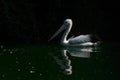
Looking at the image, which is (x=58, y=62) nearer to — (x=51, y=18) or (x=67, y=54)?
(x=67, y=54)

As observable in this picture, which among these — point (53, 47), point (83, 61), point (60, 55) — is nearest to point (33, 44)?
point (53, 47)

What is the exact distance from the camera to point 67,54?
47.5 feet

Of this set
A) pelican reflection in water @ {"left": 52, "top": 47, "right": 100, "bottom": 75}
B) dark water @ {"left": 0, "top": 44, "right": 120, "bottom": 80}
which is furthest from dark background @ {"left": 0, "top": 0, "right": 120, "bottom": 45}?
pelican reflection in water @ {"left": 52, "top": 47, "right": 100, "bottom": 75}

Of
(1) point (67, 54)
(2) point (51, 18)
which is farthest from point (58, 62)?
(2) point (51, 18)

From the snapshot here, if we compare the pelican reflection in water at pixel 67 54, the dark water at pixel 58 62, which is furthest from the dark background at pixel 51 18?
the pelican reflection in water at pixel 67 54

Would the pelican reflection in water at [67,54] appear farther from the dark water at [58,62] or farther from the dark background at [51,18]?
the dark background at [51,18]

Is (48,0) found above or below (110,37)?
above

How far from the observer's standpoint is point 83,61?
519 inches

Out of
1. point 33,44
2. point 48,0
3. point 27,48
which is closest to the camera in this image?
point 27,48

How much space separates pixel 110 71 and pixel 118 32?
6.87 meters

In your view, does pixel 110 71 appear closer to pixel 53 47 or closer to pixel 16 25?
pixel 53 47

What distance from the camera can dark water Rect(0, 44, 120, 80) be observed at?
1159 cm

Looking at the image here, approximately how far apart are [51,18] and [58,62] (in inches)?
234

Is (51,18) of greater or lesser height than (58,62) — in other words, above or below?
above
